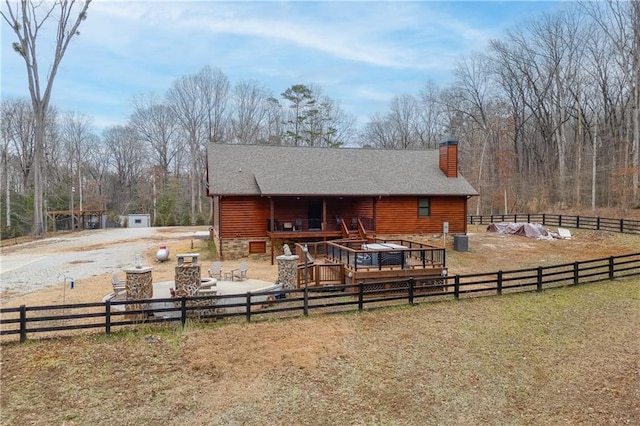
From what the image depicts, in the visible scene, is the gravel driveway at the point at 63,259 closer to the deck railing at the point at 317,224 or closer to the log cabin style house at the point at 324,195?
the log cabin style house at the point at 324,195

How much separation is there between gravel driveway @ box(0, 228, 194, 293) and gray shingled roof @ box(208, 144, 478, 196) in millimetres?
6150

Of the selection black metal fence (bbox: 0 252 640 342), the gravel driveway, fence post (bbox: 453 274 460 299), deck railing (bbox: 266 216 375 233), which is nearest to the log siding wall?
deck railing (bbox: 266 216 375 233)

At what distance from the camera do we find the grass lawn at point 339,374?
20.2 ft

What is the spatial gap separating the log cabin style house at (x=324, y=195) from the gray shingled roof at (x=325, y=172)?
0.05m

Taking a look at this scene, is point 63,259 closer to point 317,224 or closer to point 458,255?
point 317,224

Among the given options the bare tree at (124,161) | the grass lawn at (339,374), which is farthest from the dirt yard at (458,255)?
the bare tree at (124,161)

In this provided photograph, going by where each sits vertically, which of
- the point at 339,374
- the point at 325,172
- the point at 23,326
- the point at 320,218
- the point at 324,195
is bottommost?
the point at 339,374

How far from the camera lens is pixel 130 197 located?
52.3 meters

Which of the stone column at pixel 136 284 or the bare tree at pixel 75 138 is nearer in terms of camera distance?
the stone column at pixel 136 284

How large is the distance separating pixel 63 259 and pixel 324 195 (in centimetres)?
1325

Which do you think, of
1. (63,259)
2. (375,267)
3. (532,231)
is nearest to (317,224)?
(375,267)

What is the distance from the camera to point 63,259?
19344 mm

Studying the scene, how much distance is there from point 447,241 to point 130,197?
4416 cm

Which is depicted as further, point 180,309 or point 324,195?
point 324,195
